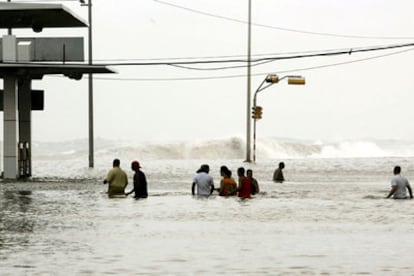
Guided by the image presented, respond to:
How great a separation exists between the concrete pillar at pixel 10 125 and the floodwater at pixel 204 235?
10.8 m

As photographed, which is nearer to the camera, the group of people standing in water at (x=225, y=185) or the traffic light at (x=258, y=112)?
the group of people standing in water at (x=225, y=185)

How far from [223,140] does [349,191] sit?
9050cm

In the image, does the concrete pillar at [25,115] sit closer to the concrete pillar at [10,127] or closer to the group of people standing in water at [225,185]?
the concrete pillar at [10,127]

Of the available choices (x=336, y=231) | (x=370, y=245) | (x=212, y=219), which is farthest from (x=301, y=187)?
(x=370, y=245)

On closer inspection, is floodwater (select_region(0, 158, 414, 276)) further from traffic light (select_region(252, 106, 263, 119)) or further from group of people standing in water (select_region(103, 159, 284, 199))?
traffic light (select_region(252, 106, 263, 119))

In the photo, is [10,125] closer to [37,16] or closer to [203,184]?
[37,16]

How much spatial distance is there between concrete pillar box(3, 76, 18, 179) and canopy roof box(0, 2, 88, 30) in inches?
99.1

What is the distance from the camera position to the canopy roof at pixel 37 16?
40.5 m

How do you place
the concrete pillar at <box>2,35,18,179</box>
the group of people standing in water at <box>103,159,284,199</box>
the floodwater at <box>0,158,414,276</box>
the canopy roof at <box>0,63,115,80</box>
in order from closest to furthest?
the floodwater at <box>0,158,414,276</box> → the group of people standing in water at <box>103,159,284,199</box> → the canopy roof at <box>0,63,115,80</box> → the concrete pillar at <box>2,35,18,179</box>

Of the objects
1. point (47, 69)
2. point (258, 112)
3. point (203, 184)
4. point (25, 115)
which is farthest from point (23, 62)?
point (258, 112)

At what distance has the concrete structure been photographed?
42.0 m

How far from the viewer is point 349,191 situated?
3606cm

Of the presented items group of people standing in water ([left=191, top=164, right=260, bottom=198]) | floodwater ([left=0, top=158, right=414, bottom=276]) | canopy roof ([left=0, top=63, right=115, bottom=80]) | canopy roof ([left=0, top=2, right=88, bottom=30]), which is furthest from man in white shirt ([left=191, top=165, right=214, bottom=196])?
canopy roof ([left=0, top=2, right=88, bottom=30])

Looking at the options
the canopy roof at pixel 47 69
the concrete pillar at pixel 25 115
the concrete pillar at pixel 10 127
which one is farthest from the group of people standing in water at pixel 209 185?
the concrete pillar at pixel 25 115
